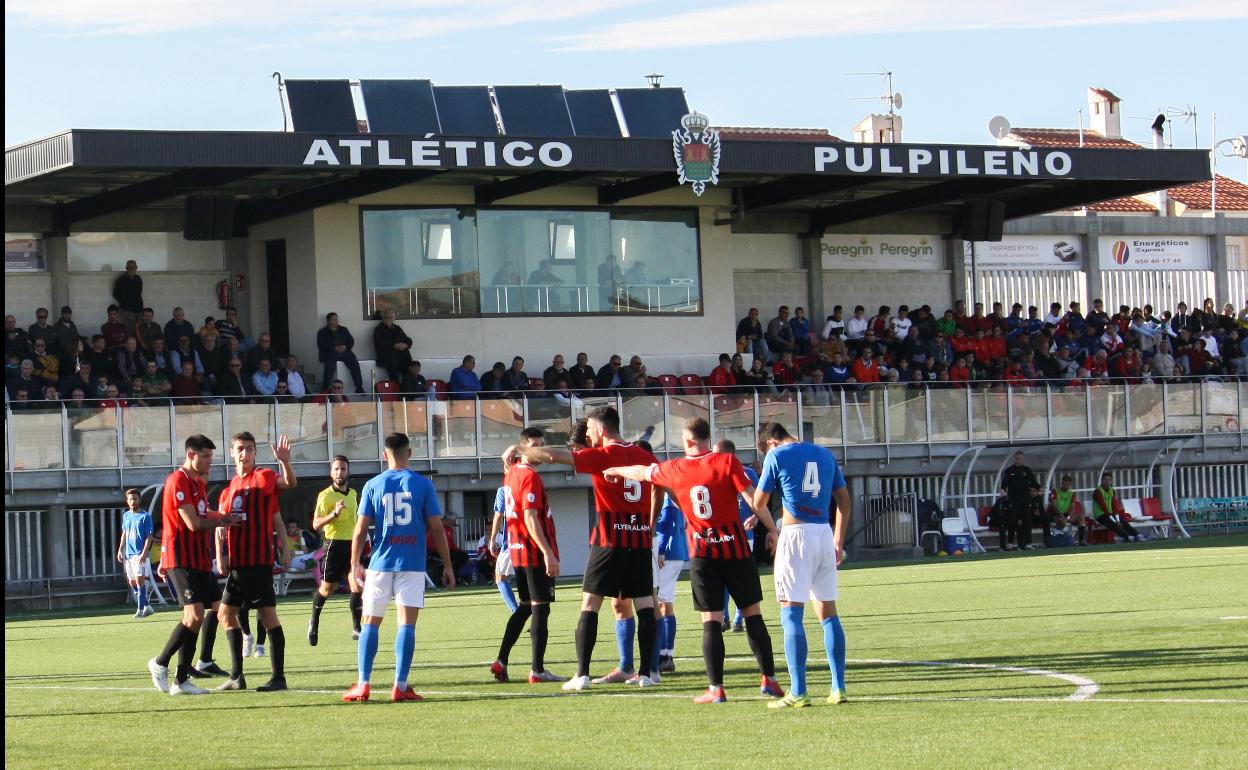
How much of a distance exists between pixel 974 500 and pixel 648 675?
76.4 ft

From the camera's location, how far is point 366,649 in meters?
11.5

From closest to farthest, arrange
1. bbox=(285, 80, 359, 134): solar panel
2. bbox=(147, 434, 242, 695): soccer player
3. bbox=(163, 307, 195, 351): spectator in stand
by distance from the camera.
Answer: bbox=(147, 434, 242, 695): soccer player, bbox=(163, 307, 195, 351): spectator in stand, bbox=(285, 80, 359, 134): solar panel

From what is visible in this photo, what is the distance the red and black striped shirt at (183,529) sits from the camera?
41.8ft

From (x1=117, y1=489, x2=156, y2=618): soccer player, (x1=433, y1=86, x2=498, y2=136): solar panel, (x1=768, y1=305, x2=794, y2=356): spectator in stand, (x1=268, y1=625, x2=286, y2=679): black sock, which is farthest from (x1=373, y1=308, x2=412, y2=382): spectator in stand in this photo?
(x1=268, y1=625, x2=286, y2=679): black sock

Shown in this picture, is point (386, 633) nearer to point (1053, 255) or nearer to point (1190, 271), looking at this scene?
point (1053, 255)

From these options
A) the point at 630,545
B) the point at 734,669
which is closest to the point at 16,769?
the point at 630,545

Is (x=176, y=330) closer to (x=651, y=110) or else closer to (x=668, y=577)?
(x=651, y=110)

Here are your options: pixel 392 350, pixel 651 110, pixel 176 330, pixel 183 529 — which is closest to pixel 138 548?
pixel 176 330

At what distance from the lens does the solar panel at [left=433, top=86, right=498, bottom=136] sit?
33.7m

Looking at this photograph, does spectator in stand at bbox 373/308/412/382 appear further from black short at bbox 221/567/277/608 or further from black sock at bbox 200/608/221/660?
black short at bbox 221/567/277/608

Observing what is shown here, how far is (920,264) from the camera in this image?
41781 mm

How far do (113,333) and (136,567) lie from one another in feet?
24.6

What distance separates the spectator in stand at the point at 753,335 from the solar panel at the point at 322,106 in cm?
877

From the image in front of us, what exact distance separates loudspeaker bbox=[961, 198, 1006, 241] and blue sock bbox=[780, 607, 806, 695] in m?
31.3
